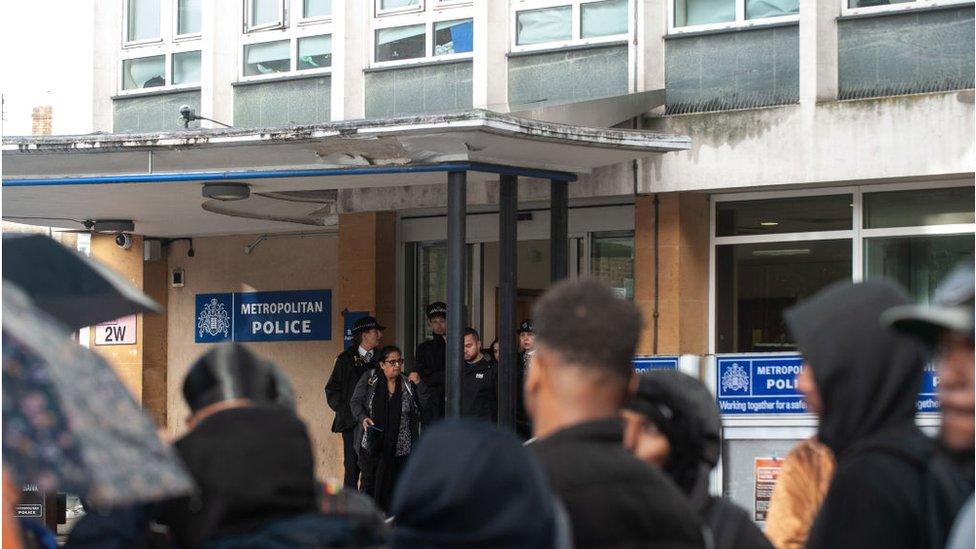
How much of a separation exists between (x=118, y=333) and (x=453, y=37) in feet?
23.8

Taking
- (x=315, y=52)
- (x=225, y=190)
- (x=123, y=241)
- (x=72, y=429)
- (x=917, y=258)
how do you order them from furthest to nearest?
(x=123, y=241) → (x=315, y=52) → (x=225, y=190) → (x=917, y=258) → (x=72, y=429)

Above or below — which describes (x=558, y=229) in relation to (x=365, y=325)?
above

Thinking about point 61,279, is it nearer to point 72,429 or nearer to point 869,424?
point 72,429

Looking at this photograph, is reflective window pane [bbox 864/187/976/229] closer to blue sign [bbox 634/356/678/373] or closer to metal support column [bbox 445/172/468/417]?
blue sign [bbox 634/356/678/373]

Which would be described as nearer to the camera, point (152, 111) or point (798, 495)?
point (798, 495)

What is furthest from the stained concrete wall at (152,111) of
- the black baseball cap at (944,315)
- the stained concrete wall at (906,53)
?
the black baseball cap at (944,315)

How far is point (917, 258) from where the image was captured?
13.2 metres

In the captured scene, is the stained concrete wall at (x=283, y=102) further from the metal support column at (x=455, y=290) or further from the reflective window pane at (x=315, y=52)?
the metal support column at (x=455, y=290)

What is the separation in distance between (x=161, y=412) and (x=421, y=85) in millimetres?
6985

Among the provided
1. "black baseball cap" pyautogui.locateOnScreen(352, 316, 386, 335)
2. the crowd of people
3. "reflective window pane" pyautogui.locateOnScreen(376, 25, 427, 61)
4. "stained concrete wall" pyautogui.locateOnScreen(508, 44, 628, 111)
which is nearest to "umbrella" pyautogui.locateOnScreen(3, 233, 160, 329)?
the crowd of people

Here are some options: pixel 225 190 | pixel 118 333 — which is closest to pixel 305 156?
pixel 225 190

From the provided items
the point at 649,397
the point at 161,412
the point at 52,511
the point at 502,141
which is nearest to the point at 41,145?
the point at 52,511

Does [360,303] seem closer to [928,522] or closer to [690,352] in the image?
[690,352]

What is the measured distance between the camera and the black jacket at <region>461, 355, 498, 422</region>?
1358cm
